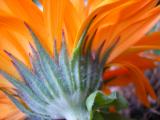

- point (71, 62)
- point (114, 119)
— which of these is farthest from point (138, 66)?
point (71, 62)

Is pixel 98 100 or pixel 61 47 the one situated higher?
pixel 61 47

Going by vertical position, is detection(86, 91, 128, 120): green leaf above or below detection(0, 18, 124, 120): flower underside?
below

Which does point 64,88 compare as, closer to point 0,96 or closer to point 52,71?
point 52,71

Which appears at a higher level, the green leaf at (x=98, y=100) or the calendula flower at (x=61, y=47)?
the calendula flower at (x=61, y=47)

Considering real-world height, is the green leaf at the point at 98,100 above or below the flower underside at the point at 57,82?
below

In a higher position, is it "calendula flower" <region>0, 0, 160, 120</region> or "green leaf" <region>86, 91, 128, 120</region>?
"calendula flower" <region>0, 0, 160, 120</region>
